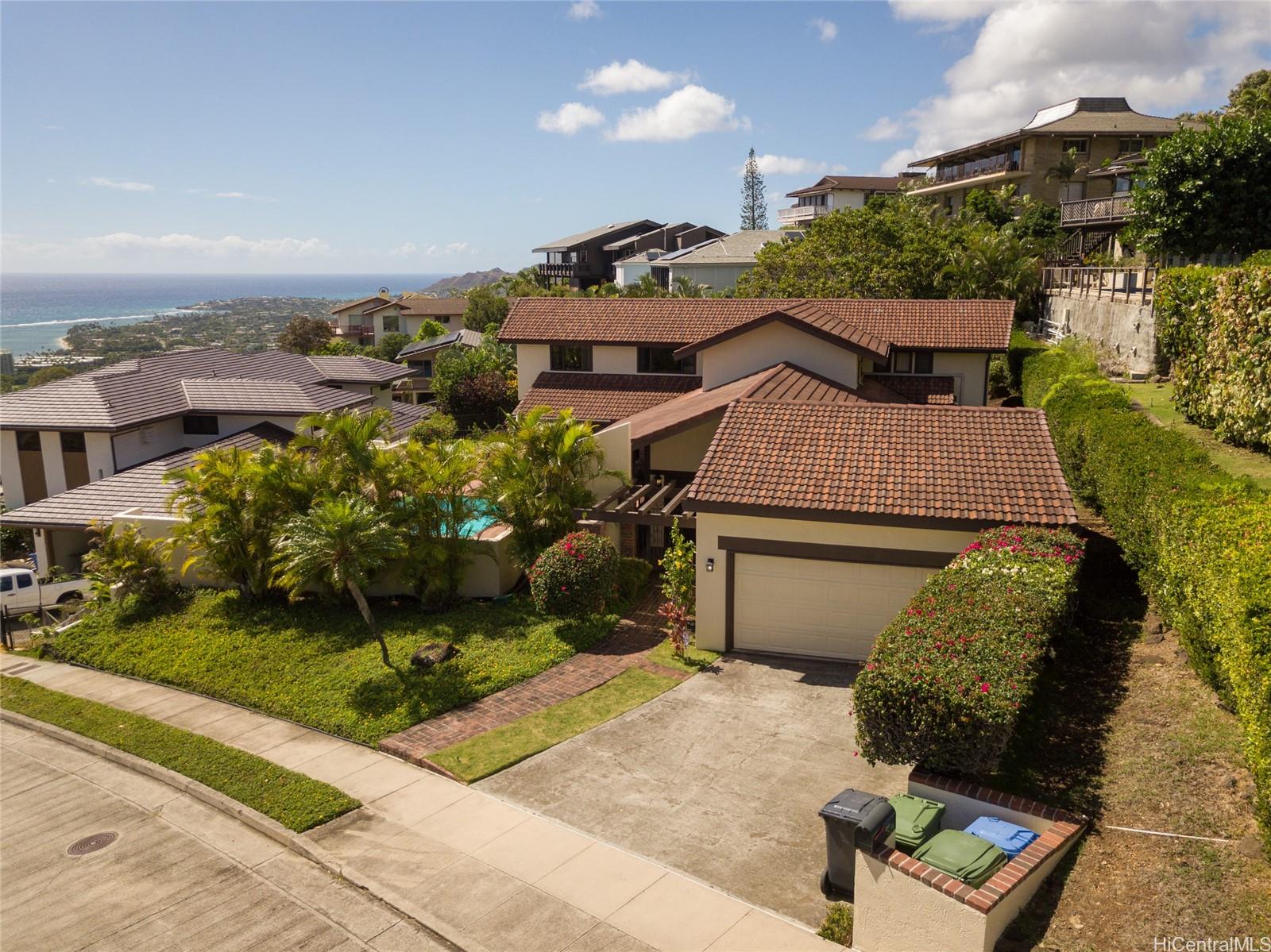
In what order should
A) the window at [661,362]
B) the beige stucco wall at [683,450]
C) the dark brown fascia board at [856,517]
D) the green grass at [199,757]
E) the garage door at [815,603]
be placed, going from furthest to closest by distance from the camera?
the window at [661,362]
the beige stucco wall at [683,450]
the garage door at [815,603]
the dark brown fascia board at [856,517]
the green grass at [199,757]

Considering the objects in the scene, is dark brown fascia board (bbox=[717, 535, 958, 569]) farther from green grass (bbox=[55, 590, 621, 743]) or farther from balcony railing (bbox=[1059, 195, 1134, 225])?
balcony railing (bbox=[1059, 195, 1134, 225])

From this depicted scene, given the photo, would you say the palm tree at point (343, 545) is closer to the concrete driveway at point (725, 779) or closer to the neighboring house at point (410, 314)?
the concrete driveway at point (725, 779)

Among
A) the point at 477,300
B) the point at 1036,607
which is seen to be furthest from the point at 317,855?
the point at 477,300

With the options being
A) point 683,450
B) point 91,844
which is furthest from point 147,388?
point 91,844

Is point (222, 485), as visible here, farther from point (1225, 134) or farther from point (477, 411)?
point (1225, 134)

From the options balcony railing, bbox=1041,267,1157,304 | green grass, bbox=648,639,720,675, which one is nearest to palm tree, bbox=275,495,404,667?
green grass, bbox=648,639,720,675

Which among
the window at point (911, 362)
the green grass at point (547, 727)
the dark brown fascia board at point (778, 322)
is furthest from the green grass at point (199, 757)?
the window at point (911, 362)
